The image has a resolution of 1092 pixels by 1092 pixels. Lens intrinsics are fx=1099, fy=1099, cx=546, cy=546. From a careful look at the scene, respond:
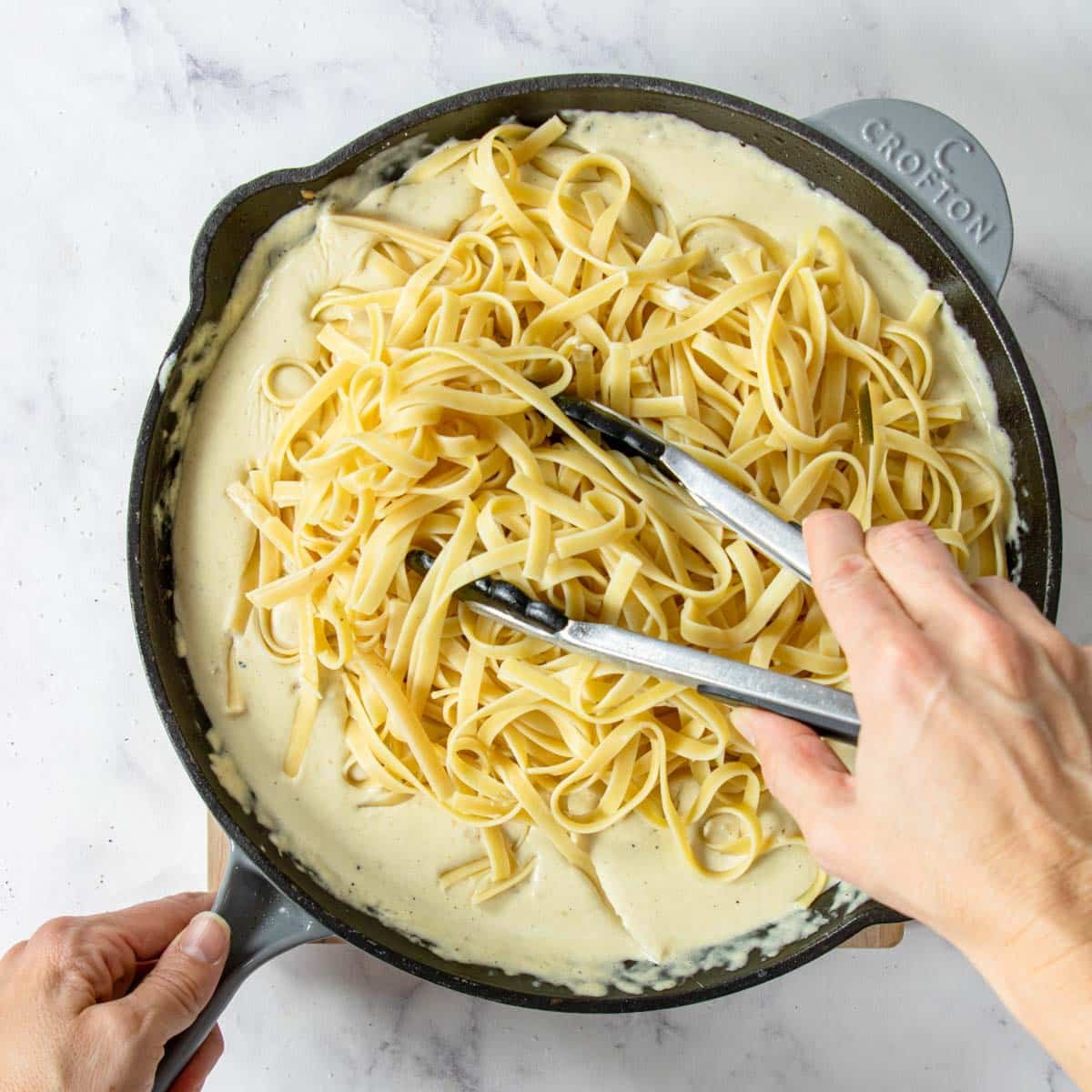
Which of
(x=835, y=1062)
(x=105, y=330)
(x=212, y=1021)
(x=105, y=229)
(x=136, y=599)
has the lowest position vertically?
(x=835, y=1062)

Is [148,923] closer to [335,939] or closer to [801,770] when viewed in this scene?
[335,939]

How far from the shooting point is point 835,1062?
211 cm

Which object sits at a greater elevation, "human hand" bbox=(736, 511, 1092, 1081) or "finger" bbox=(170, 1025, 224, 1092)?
"human hand" bbox=(736, 511, 1092, 1081)

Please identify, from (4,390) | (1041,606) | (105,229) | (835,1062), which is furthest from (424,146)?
(835,1062)

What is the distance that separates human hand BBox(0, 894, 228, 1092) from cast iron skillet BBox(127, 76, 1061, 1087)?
8cm

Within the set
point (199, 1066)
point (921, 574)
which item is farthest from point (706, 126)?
point (199, 1066)

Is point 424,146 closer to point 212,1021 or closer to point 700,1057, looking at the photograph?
point 212,1021

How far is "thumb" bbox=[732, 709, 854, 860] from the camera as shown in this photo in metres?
1.22

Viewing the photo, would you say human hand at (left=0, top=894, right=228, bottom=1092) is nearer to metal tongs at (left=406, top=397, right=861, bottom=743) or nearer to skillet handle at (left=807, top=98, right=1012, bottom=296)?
metal tongs at (left=406, top=397, right=861, bottom=743)

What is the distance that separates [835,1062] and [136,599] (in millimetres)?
1555

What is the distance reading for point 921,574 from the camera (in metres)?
1.21

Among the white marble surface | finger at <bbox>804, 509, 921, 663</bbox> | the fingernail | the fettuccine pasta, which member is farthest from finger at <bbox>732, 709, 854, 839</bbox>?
the white marble surface

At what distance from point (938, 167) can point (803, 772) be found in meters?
1.06

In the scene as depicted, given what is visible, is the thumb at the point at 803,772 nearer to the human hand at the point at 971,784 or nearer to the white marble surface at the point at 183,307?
the human hand at the point at 971,784
